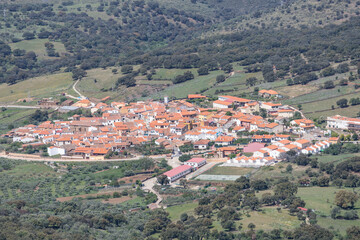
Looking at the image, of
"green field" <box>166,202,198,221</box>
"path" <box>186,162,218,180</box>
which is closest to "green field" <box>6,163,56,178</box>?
"path" <box>186,162,218,180</box>

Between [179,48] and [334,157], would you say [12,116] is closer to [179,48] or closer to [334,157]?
[179,48]

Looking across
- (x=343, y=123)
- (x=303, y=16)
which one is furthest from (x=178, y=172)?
(x=303, y=16)

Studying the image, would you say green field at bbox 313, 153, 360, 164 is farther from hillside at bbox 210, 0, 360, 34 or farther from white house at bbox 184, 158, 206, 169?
hillside at bbox 210, 0, 360, 34

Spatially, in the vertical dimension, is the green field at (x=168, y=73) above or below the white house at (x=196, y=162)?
above

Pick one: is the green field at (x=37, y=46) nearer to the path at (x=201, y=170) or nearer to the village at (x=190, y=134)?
the village at (x=190, y=134)

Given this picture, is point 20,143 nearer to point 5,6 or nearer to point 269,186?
point 269,186

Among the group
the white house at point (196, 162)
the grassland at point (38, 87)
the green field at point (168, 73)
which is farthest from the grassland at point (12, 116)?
the white house at point (196, 162)
